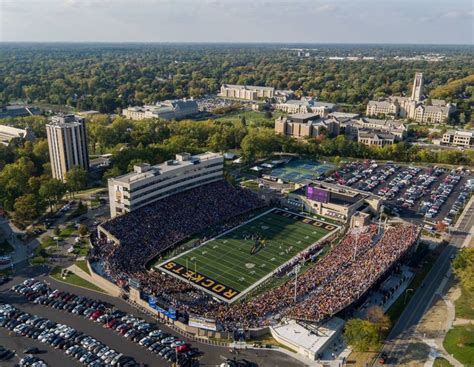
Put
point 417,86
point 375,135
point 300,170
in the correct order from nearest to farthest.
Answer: point 300,170, point 375,135, point 417,86

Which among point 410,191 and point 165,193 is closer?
point 165,193

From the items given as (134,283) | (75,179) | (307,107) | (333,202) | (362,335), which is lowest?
(134,283)

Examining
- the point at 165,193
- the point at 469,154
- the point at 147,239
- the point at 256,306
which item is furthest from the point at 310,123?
the point at 256,306

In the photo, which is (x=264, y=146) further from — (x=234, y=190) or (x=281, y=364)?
(x=281, y=364)

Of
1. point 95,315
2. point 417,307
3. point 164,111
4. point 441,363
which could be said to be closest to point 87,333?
point 95,315

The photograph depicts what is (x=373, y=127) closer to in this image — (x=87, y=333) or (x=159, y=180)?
(x=159, y=180)

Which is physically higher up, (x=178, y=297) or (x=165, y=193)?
(x=165, y=193)
